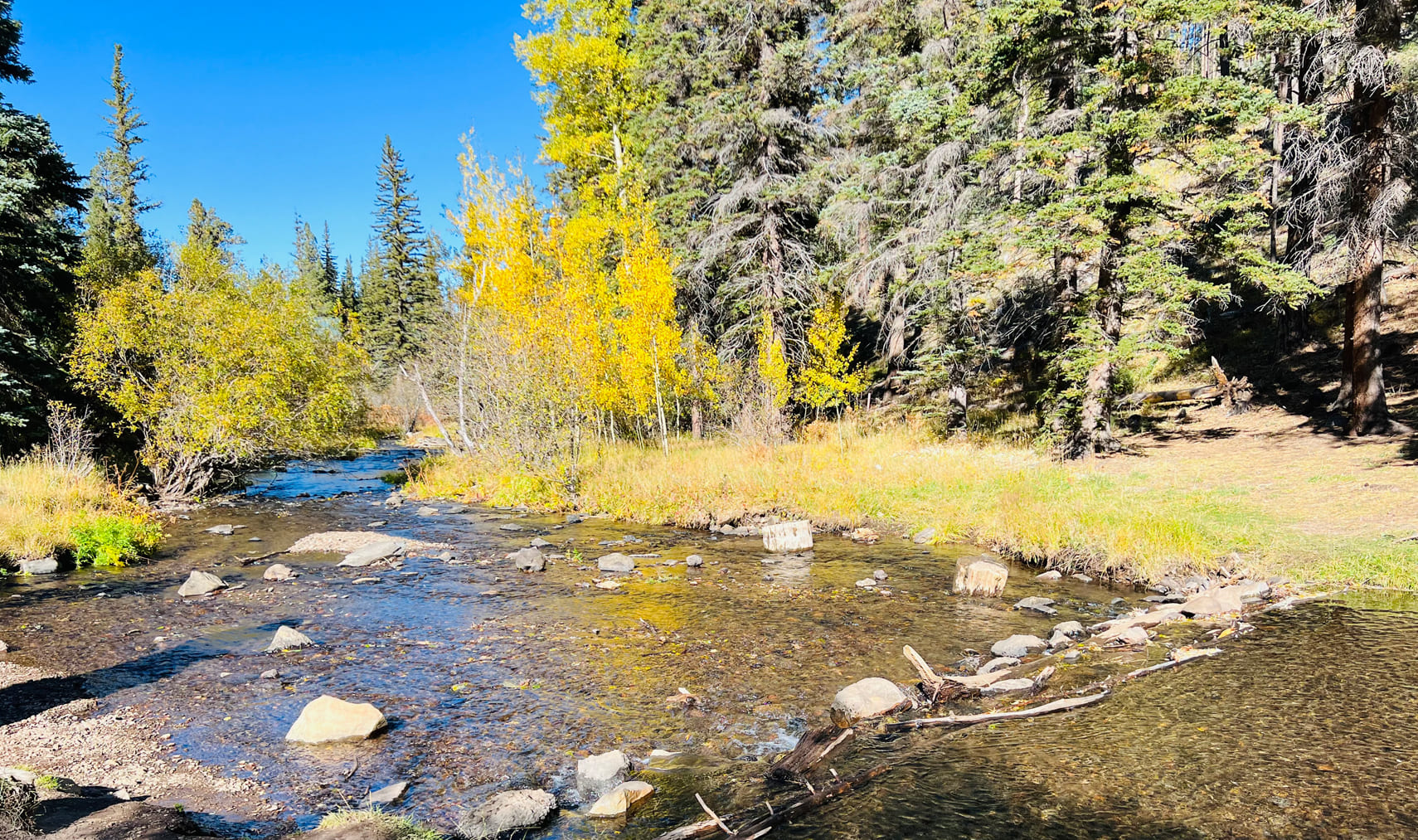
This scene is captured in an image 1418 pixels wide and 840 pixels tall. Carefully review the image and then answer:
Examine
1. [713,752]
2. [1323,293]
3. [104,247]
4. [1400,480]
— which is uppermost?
[104,247]

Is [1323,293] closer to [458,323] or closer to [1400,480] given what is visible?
[1400,480]

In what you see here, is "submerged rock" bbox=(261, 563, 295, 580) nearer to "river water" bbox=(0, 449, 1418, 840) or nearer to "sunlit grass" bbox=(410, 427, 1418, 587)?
"river water" bbox=(0, 449, 1418, 840)

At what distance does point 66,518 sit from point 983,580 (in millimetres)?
16494

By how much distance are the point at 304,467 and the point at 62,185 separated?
52.3 feet

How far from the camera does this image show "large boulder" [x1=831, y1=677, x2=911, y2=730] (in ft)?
20.4

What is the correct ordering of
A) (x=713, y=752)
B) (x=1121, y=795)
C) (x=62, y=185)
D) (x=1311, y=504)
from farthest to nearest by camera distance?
(x=62, y=185) < (x=1311, y=504) < (x=713, y=752) < (x=1121, y=795)

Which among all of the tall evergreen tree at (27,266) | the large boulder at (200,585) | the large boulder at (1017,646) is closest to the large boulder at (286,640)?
the large boulder at (200,585)

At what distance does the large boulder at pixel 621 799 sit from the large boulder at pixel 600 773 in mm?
152

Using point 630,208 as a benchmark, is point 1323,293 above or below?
below

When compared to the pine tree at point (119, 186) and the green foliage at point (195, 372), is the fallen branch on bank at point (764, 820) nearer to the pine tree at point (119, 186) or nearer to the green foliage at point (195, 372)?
the green foliage at point (195, 372)

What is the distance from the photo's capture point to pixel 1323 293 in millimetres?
13586

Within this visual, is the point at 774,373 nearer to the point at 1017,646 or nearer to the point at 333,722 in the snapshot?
the point at 1017,646

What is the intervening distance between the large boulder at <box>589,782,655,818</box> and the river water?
0.09 m

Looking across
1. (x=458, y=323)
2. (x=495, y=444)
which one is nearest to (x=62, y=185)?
(x=458, y=323)
